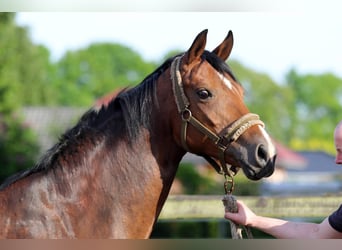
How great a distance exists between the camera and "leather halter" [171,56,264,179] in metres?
3.94

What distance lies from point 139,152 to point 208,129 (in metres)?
0.42

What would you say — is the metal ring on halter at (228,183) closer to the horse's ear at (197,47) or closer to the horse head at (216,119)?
the horse head at (216,119)

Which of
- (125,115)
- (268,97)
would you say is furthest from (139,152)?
(268,97)

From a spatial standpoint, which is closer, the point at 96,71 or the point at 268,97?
the point at 268,97

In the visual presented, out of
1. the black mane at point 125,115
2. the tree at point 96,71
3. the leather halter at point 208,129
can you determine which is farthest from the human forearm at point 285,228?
the tree at point 96,71

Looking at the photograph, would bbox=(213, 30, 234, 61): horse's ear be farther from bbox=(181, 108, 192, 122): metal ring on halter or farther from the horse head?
bbox=(181, 108, 192, 122): metal ring on halter

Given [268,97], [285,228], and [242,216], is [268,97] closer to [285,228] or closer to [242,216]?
[285,228]

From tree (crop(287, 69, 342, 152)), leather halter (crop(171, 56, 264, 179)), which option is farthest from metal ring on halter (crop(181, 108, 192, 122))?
tree (crop(287, 69, 342, 152))

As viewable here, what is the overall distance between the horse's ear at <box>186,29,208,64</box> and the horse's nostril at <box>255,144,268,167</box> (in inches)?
26.0

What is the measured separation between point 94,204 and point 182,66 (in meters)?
0.97

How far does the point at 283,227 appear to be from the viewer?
397 cm

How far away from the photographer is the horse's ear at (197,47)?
4.05m

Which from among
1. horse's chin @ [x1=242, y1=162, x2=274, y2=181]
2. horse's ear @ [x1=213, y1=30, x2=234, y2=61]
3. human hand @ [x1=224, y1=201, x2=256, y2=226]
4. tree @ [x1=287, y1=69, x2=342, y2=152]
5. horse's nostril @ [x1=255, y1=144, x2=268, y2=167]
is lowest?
tree @ [x1=287, y1=69, x2=342, y2=152]

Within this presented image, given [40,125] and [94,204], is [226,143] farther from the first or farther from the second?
[40,125]
